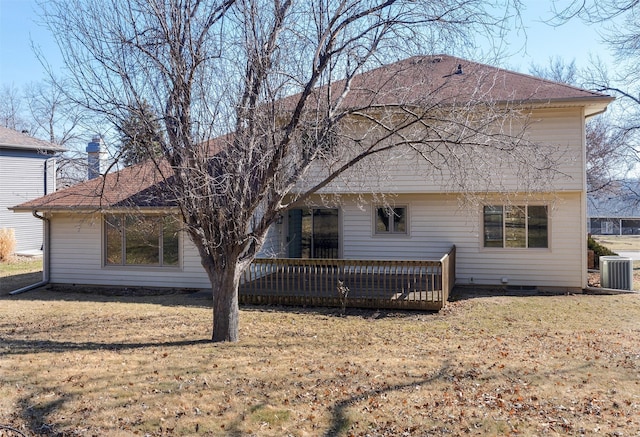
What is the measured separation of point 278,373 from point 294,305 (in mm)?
5325

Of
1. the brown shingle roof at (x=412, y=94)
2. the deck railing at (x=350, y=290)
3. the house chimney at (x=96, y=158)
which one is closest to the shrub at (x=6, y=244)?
the brown shingle roof at (x=412, y=94)

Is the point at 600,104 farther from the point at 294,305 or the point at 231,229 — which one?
the point at 231,229

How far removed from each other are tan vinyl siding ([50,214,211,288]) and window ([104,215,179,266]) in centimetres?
20

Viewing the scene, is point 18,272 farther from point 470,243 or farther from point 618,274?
point 618,274

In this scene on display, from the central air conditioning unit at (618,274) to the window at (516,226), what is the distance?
1.80 metres

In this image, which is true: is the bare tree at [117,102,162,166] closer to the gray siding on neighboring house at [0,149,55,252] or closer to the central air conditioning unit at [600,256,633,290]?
the central air conditioning unit at [600,256,633,290]

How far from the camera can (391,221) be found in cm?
1530

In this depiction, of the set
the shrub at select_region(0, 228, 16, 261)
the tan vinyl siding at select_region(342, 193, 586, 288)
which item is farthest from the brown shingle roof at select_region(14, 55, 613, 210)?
the shrub at select_region(0, 228, 16, 261)

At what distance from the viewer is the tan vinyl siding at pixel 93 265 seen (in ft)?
46.6

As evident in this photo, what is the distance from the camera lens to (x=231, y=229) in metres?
7.86

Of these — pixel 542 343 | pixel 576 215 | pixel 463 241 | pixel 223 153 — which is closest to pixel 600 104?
pixel 576 215

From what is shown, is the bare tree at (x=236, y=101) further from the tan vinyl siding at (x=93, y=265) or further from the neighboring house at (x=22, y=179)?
the neighboring house at (x=22, y=179)

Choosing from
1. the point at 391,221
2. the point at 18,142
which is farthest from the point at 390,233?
the point at 18,142

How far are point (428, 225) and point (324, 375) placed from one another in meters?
9.03
